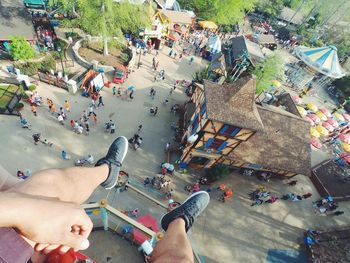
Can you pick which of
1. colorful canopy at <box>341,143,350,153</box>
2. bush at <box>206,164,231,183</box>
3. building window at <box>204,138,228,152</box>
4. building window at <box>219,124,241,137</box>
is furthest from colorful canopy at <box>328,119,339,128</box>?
building window at <box>219,124,241,137</box>

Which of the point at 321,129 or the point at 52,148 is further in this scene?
the point at 321,129

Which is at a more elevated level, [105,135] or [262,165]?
[262,165]

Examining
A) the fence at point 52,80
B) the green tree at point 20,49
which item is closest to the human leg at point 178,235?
the fence at point 52,80

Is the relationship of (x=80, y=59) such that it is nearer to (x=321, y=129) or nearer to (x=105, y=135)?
(x=105, y=135)

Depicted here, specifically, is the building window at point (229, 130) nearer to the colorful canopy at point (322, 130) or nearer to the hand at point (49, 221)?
the hand at point (49, 221)

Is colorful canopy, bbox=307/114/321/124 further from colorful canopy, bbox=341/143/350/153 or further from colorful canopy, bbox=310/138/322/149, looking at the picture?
colorful canopy, bbox=341/143/350/153

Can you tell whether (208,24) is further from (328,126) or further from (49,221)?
(49,221)

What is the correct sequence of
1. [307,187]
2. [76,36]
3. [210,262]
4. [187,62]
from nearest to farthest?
[210,262] → [307,187] → [76,36] → [187,62]

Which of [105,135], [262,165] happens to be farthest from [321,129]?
[105,135]

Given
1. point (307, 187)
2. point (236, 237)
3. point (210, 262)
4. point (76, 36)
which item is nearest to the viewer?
point (210, 262)
